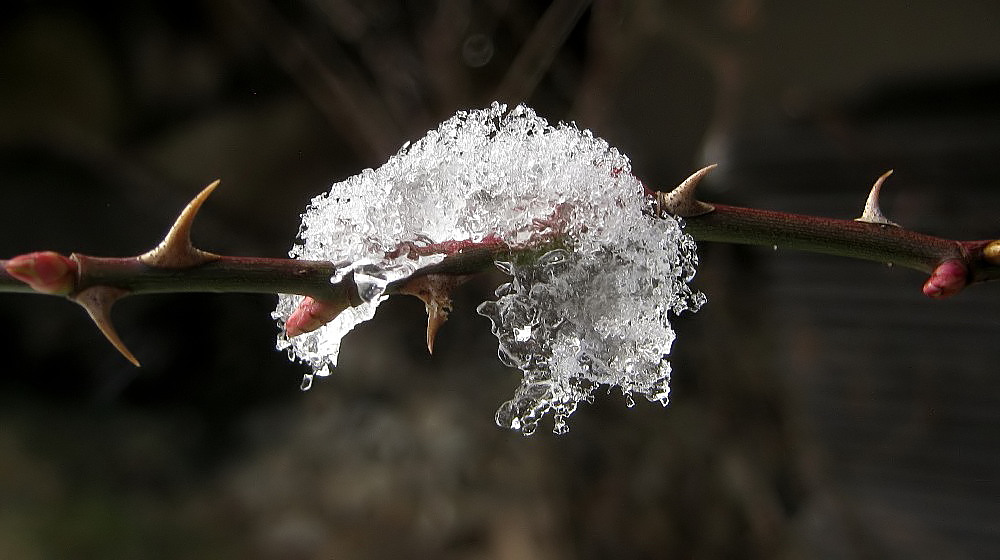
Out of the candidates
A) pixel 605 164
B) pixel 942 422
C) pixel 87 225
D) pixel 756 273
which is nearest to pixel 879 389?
pixel 942 422

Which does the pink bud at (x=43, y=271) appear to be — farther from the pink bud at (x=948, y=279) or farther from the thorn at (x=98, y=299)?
the pink bud at (x=948, y=279)

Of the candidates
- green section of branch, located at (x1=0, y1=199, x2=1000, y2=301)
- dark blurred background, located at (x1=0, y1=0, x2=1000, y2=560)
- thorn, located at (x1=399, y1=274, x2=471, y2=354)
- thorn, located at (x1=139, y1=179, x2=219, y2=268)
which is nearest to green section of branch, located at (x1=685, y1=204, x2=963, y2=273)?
green section of branch, located at (x1=0, y1=199, x2=1000, y2=301)

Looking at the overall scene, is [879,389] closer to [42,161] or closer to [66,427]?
[66,427]

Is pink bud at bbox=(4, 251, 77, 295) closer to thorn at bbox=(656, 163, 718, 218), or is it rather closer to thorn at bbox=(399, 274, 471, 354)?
thorn at bbox=(399, 274, 471, 354)

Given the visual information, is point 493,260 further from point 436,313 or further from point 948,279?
point 948,279

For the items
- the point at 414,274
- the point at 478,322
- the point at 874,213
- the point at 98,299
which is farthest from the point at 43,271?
the point at 478,322

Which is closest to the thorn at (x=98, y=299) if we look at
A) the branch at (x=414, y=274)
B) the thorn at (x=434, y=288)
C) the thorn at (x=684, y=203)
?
the branch at (x=414, y=274)
